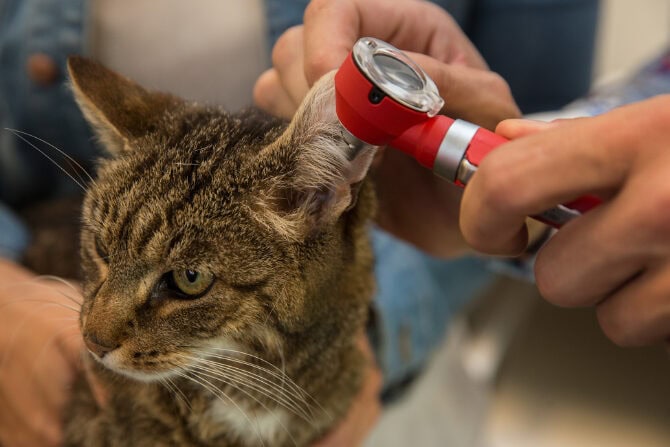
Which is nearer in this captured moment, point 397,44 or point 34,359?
point 397,44

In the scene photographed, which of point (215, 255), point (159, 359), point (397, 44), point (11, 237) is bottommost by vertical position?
point (11, 237)

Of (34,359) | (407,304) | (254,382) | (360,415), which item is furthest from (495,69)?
(34,359)

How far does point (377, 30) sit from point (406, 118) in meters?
0.26

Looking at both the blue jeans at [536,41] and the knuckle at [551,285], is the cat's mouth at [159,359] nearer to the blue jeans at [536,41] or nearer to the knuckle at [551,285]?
the knuckle at [551,285]

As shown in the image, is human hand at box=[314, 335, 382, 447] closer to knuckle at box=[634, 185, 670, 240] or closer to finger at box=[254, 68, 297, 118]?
finger at box=[254, 68, 297, 118]

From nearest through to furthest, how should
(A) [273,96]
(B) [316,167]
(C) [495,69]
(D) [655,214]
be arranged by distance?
1. (D) [655,214]
2. (B) [316,167]
3. (A) [273,96]
4. (C) [495,69]

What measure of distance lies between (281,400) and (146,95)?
406 millimetres

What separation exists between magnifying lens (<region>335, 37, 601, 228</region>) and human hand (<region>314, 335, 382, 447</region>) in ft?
1.38

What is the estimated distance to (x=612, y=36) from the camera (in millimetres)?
1684

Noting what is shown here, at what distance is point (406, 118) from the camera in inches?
17.2

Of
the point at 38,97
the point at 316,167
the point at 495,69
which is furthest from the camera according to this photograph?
the point at 495,69

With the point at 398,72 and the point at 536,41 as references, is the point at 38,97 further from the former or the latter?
the point at 536,41

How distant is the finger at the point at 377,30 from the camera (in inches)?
22.6

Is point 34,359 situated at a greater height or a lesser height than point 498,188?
lesser
